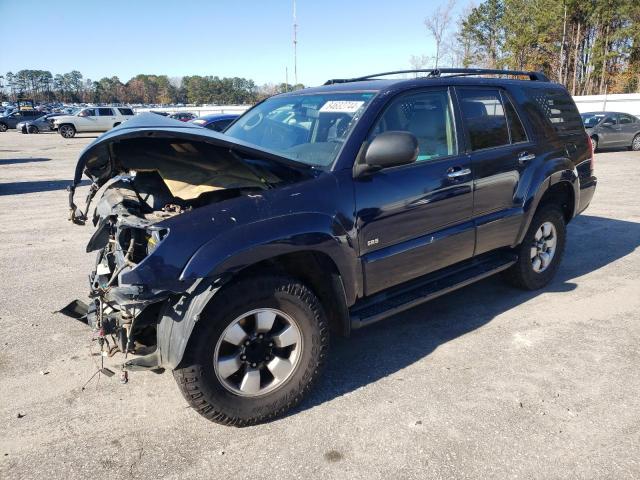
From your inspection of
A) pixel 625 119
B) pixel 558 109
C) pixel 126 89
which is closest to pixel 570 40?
pixel 625 119

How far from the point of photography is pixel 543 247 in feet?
15.8

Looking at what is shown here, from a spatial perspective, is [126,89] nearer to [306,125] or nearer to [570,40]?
[570,40]

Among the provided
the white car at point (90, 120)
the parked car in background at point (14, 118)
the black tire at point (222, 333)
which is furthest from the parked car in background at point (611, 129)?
the parked car in background at point (14, 118)

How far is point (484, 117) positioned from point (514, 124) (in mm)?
446

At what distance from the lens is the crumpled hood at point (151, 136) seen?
2.57m

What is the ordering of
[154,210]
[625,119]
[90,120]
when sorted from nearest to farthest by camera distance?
[154,210] → [625,119] → [90,120]

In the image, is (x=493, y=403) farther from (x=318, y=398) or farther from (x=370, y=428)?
(x=318, y=398)

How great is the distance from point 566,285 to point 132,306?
14.1ft

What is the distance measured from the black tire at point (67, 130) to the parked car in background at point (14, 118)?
10.8 metres

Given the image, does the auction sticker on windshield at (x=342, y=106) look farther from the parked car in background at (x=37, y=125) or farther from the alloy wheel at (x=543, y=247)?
the parked car in background at (x=37, y=125)

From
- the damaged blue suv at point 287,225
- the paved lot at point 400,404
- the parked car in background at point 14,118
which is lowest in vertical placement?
the paved lot at point 400,404

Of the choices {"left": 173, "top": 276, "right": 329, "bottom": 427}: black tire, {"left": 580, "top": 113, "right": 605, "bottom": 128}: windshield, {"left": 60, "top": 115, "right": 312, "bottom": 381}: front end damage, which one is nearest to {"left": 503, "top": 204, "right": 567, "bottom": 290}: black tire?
{"left": 173, "top": 276, "right": 329, "bottom": 427}: black tire

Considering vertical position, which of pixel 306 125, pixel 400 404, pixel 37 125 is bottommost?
pixel 400 404

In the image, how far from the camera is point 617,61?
147ft
